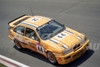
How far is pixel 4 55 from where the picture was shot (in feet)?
33.3

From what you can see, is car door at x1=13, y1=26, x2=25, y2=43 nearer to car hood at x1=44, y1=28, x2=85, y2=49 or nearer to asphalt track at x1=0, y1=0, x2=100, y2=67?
asphalt track at x1=0, y1=0, x2=100, y2=67

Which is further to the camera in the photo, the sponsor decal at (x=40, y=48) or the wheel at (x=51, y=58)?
the sponsor decal at (x=40, y=48)

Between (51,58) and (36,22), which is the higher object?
(36,22)

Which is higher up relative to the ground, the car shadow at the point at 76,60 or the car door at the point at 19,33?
the car door at the point at 19,33

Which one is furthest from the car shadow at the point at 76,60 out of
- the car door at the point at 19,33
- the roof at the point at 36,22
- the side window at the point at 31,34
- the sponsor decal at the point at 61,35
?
the roof at the point at 36,22

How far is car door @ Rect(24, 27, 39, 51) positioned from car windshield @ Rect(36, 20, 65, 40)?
0.29 metres

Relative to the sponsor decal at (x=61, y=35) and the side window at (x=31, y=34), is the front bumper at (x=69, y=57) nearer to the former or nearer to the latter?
the sponsor decal at (x=61, y=35)

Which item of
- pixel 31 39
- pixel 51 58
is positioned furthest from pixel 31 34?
pixel 51 58

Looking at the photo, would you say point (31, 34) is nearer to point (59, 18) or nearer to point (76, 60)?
point (76, 60)

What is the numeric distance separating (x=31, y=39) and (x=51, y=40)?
117 centimetres

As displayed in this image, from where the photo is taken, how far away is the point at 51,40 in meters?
8.44

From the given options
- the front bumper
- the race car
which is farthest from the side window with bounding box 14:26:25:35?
the front bumper

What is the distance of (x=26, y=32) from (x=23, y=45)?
0.79 metres

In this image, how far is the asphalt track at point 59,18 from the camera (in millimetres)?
8736
